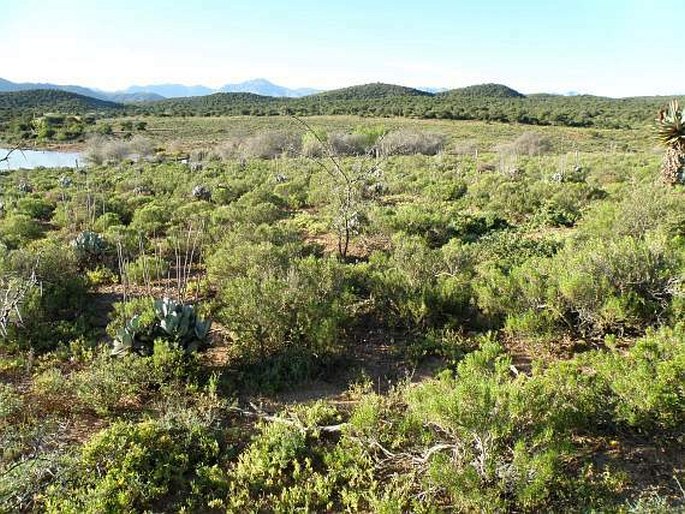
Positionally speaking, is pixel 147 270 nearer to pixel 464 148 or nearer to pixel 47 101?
pixel 464 148

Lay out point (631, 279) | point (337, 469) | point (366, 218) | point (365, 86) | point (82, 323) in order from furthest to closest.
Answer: point (365, 86), point (366, 218), point (82, 323), point (631, 279), point (337, 469)

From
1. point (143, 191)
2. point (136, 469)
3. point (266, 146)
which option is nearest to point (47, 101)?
point (266, 146)

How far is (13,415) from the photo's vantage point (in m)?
4.63

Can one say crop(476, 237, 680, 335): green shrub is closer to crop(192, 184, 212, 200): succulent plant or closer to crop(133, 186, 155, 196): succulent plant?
crop(192, 184, 212, 200): succulent plant

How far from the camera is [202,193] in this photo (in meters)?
15.9

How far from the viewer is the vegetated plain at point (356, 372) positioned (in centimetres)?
367

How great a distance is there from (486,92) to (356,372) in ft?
432

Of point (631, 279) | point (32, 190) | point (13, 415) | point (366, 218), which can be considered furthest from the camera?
point (32, 190)

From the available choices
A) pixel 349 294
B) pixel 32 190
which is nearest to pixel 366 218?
pixel 349 294

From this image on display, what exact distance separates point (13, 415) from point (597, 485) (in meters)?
4.87

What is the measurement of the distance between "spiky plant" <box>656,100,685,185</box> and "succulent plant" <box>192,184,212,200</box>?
12.7 m

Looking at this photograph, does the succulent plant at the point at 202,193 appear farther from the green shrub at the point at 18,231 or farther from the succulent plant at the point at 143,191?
the green shrub at the point at 18,231

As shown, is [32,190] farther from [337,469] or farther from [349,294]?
[337,469]

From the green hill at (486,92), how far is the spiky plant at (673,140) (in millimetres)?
111183
